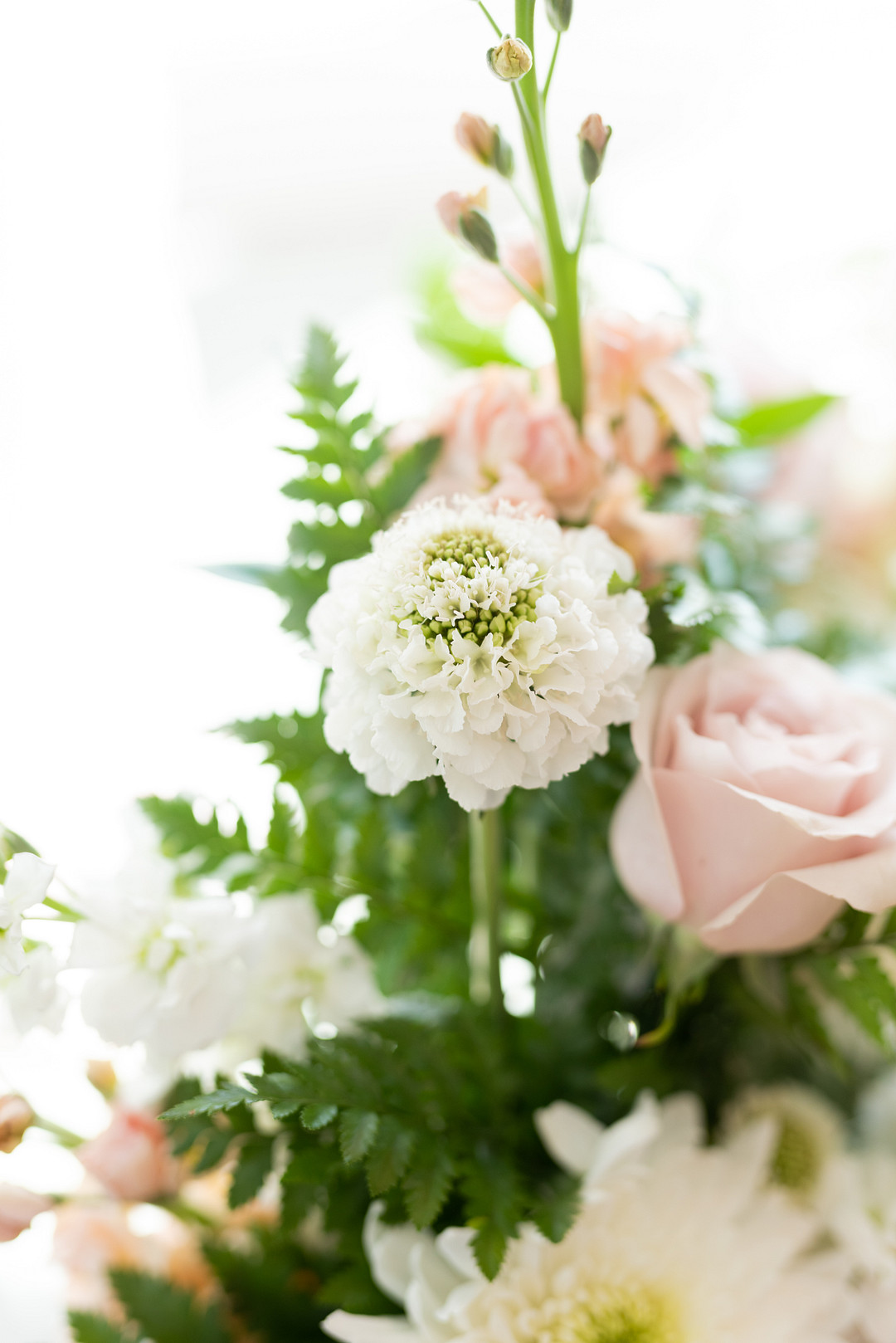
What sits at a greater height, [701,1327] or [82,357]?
[82,357]

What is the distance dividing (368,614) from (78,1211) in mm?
365

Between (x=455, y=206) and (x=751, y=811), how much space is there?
10.0 inches

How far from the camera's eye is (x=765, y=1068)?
1.84ft

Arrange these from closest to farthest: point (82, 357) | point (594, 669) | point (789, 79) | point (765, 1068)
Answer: point (594, 669)
point (765, 1068)
point (82, 357)
point (789, 79)

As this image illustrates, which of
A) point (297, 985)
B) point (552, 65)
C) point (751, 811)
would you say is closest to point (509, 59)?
point (552, 65)

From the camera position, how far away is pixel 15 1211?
15.3 inches

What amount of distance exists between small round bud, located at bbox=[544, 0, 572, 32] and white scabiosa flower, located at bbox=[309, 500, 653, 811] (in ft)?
0.54

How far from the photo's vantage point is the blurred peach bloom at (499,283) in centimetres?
46

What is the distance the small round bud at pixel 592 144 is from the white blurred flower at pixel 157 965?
1.03 ft

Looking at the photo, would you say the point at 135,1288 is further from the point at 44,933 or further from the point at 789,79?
the point at 789,79

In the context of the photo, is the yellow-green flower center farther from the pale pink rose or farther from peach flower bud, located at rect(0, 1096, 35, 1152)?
peach flower bud, located at rect(0, 1096, 35, 1152)

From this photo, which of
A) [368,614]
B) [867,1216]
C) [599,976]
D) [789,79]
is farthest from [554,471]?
[789,79]

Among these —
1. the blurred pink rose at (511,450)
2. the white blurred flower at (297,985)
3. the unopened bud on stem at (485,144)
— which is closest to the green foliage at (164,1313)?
the white blurred flower at (297,985)

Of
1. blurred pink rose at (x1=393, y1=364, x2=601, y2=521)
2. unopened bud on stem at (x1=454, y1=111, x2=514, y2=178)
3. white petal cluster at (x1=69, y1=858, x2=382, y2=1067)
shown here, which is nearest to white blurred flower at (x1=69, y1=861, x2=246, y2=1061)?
white petal cluster at (x1=69, y1=858, x2=382, y2=1067)
